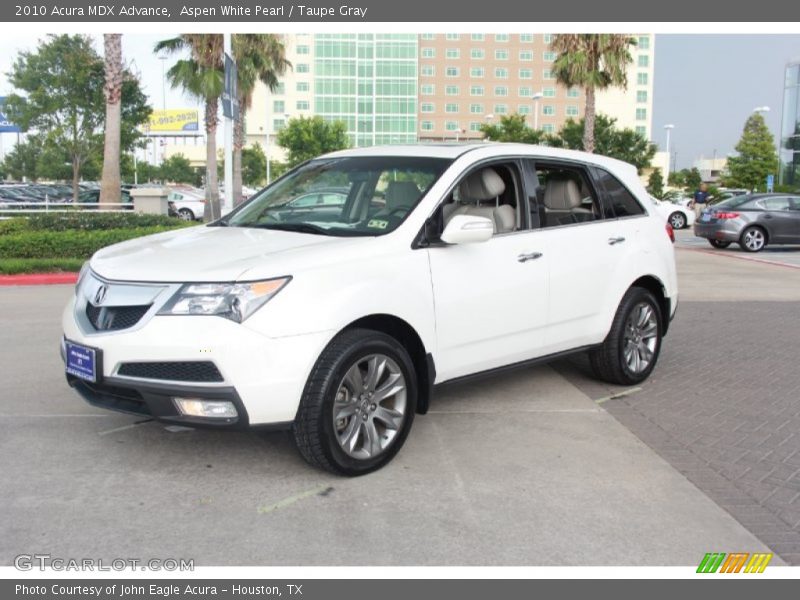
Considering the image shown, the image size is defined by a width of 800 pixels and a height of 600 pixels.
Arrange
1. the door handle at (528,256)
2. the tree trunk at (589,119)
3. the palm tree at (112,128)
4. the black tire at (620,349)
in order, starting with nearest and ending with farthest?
the door handle at (528,256) < the black tire at (620,349) < the palm tree at (112,128) < the tree trunk at (589,119)

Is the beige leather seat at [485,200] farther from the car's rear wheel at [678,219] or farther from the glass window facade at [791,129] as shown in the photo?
the glass window facade at [791,129]

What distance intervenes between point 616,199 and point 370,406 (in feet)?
9.86

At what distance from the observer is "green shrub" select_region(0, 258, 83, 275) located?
1287 centimetres

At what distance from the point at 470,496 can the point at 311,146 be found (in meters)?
63.4

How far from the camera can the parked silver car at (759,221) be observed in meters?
20.0

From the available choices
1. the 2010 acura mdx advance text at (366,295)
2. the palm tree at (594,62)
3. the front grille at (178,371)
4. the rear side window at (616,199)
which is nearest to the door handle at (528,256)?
the 2010 acura mdx advance text at (366,295)

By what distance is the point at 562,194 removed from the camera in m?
5.96

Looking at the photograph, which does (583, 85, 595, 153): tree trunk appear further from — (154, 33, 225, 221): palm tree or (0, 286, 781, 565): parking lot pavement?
(0, 286, 781, 565): parking lot pavement

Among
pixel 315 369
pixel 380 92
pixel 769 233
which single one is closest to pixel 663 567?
pixel 315 369

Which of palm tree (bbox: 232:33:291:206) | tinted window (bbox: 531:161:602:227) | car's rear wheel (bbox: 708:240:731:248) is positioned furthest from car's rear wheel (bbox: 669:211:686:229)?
tinted window (bbox: 531:161:602:227)

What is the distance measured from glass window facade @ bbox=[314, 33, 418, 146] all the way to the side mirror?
105491 millimetres
